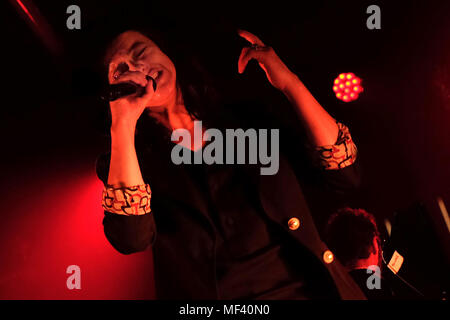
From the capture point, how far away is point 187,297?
101 cm

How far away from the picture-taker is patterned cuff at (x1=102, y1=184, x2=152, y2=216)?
1018 millimetres

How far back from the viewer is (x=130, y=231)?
1.02 m

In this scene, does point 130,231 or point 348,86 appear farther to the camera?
point 348,86

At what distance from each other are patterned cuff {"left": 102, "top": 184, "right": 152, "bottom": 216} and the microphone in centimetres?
28

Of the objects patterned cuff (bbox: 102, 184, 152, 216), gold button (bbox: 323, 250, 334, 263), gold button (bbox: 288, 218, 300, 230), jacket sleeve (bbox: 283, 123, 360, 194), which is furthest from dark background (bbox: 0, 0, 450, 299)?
gold button (bbox: 323, 250, 334, 263)

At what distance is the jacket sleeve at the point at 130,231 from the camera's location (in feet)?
3.33

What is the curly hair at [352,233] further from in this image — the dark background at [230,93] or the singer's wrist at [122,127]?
the singer's wrist at [122,127]

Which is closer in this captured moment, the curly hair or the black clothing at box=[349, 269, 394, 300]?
the black clothing at box=[349, 269, 394, 300]

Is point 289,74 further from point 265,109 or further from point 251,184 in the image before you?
point 251,184

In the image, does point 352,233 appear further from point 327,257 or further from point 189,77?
point 189,77

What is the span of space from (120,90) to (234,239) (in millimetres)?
574

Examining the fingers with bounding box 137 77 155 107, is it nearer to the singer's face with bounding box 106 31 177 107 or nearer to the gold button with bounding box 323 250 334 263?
the singer's face with bounding box 106 31 177 107

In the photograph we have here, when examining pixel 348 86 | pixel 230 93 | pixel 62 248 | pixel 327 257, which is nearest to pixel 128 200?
pixel 327 257
